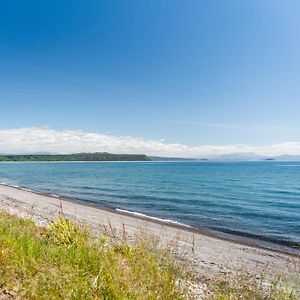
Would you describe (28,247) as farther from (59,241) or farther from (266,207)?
(266,207)

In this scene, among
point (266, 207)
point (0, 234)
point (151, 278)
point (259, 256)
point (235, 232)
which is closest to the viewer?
point (151, 278)

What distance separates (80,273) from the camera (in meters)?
5.72

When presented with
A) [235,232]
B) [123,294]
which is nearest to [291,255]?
[235,232]

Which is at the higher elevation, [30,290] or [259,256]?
[30,290]

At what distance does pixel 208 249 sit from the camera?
1538cm

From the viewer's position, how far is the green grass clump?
4.89 m

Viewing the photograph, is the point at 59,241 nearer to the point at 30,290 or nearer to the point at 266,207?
the point at 30,290

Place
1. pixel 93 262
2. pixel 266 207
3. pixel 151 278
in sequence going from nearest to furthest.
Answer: pixel 151 278 → pixel 93 262 → pixel 266 207

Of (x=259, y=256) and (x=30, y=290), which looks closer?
(x=30, y=290)

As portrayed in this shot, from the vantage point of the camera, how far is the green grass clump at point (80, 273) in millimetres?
4887

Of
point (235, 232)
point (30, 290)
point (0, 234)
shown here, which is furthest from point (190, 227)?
point (30, 290)

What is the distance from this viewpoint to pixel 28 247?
21.7 ft

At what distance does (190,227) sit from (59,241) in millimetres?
14335

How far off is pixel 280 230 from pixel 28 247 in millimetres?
19155
